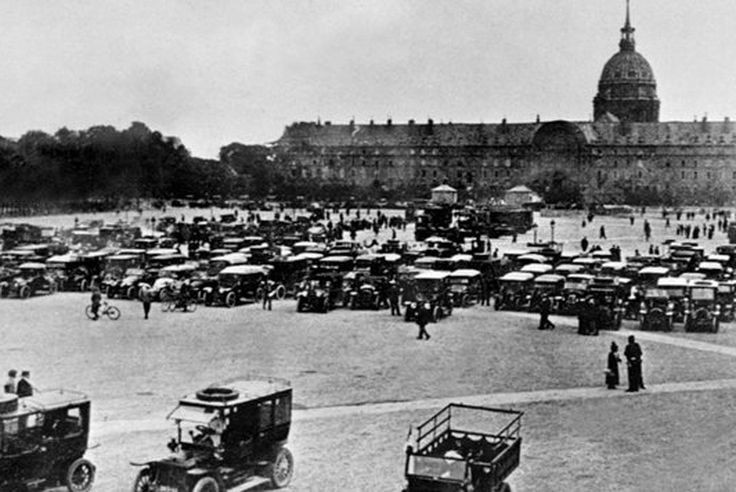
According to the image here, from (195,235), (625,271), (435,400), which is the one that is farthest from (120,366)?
(195,235)

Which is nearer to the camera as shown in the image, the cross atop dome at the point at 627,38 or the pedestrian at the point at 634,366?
the pedestrian at the point at 634,366

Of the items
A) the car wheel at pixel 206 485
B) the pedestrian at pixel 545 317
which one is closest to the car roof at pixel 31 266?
the pedestrian at pixel 545 317

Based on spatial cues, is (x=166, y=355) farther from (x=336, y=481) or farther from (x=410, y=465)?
(x=410, y=465)

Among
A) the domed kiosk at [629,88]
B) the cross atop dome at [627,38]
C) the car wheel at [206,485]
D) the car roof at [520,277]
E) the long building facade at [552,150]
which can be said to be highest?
the cross atop dome at [627,38]

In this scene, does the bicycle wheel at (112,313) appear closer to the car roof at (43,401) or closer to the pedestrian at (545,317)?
the pedestrian at (545,317)

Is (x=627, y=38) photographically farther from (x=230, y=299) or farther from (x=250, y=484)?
(x=250, y=484)

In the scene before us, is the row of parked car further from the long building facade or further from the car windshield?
the long building facade
